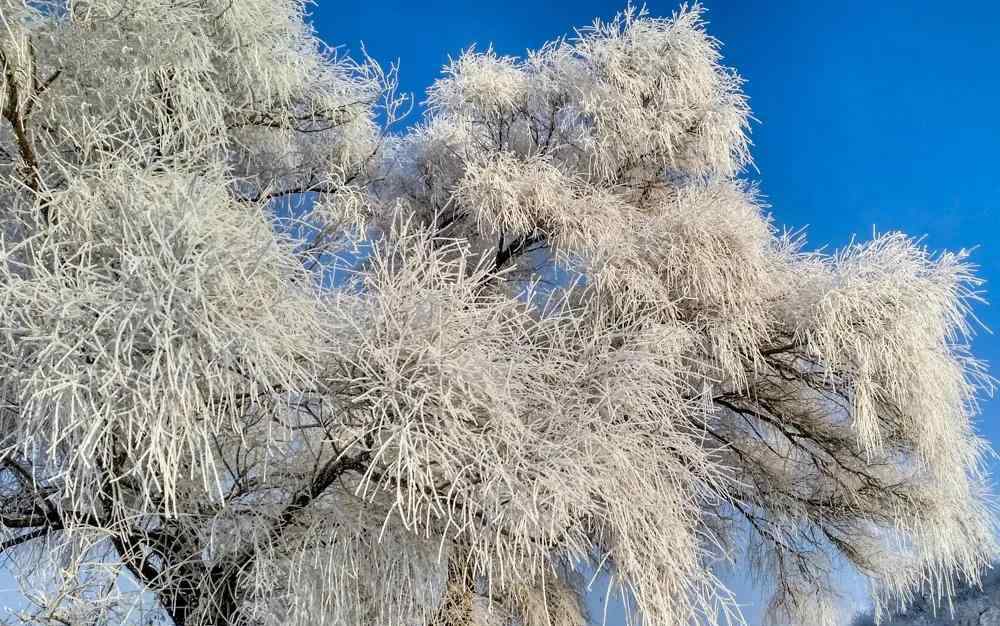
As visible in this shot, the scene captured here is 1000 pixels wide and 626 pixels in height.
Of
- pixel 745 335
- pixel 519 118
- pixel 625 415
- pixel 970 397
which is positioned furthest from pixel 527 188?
pixel 970 397

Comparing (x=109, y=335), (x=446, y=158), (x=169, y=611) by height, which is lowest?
(x=169, y=611)

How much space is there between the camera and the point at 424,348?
2.77 meters

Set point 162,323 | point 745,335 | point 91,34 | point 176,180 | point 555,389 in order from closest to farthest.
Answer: point 162,323 < point 176,180 < point 91,34 < point 555,389 < point 745,335

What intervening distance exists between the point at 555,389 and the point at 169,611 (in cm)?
171

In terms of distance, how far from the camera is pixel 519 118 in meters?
5.38

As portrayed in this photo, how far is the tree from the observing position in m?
2.54

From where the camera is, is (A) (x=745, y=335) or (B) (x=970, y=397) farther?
(B) (x=970, y=397)

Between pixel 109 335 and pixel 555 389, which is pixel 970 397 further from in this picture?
pixel 109 335

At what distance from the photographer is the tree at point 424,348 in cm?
254

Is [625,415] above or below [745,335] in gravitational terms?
below

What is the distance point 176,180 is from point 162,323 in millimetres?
474

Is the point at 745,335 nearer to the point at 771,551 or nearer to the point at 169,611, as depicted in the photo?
the point at 771,551

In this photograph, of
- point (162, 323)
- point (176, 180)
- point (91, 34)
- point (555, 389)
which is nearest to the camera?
point (162, 323)

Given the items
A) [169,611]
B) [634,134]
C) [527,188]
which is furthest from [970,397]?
[169,611]
